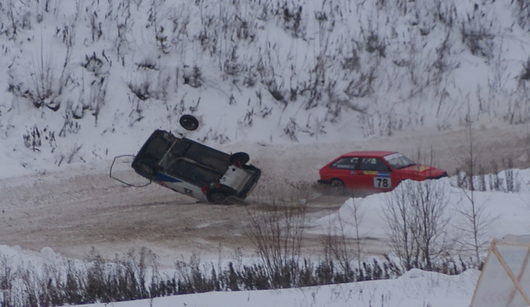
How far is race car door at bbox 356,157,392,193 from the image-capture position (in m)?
25.4

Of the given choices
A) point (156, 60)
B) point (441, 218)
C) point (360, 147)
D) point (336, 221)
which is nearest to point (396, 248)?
point (441, 218)

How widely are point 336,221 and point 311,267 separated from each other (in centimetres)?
654

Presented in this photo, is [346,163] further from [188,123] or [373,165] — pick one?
[188,123]

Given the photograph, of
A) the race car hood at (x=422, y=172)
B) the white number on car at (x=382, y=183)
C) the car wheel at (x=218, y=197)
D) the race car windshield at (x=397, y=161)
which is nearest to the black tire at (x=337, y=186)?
the white number on car at (x=382, y=183)

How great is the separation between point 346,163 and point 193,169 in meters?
4.36

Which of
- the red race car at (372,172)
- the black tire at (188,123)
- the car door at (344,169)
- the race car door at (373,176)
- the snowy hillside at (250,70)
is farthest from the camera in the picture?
the snowy hillside at (250,70)

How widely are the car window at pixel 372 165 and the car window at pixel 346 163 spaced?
0.22m

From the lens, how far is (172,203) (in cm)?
2503

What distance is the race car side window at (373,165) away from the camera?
25598mm

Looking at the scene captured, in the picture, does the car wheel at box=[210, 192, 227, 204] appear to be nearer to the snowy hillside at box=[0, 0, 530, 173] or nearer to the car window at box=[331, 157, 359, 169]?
the car window at box=[331, 157, 359, 169]

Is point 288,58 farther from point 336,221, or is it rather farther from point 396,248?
point 396,248

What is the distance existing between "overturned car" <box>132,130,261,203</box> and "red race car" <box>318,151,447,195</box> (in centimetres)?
296

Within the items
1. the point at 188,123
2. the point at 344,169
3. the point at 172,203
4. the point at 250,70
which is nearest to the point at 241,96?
the point at 250,70

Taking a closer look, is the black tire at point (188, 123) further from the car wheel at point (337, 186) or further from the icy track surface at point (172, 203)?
the car wheel at point (337, 186)
